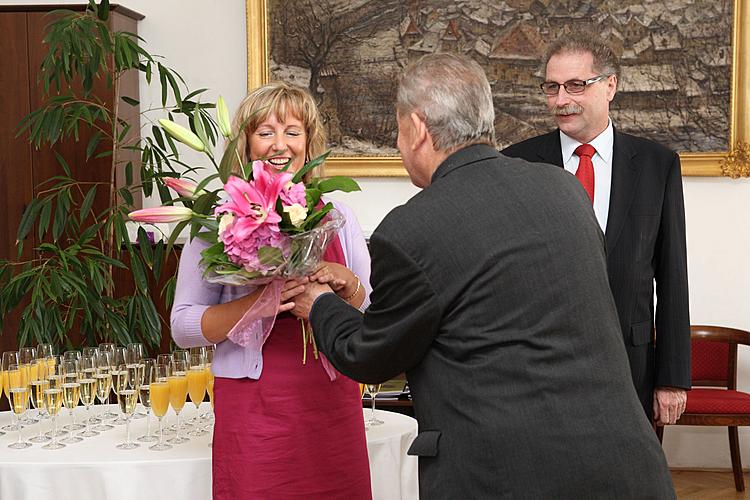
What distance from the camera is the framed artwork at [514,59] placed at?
5.45m

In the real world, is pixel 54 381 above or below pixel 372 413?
above

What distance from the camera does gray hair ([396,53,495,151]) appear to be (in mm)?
1920

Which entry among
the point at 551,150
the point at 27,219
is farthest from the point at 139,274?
the point at 551,150

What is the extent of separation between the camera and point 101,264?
4.70 metres

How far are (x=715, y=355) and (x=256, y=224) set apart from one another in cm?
386

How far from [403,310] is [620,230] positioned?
1.19 m

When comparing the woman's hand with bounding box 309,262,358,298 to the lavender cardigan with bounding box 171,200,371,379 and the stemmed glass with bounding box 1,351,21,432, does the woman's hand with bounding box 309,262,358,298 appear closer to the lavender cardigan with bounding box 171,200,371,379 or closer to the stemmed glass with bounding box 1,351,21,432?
the lavender cardigan with bounding box 171,200,371,379

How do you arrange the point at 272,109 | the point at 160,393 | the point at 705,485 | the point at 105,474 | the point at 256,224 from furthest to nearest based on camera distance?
1. the point at 705,485
2. the point at 160,393
3. the point at 105,474
4. the point at 272,109
5. the point at 256,224

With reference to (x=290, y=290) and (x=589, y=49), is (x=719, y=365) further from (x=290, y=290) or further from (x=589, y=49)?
(x=290, y=290)

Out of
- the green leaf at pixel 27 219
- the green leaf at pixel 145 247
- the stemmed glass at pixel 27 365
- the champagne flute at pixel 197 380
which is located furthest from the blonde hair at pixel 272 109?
the green leaf at pixel 27 219

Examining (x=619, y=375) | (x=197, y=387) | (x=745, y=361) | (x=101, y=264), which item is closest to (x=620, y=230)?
(x=619, y=375)

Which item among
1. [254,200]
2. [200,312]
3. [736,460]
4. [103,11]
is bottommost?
[736,460]

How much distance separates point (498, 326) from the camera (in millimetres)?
1828

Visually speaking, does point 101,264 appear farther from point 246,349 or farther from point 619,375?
point 619,375
